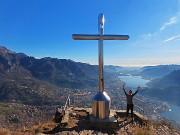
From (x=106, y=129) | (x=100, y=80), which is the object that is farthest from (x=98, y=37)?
(x=106, y=129)

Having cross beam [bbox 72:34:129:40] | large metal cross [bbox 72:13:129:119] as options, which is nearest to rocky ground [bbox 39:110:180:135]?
large metal cross [bbox 72:13:129:119]

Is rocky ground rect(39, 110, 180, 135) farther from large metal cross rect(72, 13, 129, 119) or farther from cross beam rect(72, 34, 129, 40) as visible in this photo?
cross beam rect(72, 34, 129, 40)

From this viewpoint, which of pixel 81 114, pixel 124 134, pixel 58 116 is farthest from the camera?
pixel 81 114

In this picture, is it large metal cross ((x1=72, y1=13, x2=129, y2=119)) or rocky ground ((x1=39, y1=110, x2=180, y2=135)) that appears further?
large metal cross ((x1=72, y1=13, x2=129, y2=119))

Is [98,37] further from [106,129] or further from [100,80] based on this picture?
[106,129]

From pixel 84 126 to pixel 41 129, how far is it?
2047 mm

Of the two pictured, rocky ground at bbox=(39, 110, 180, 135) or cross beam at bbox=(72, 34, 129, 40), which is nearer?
rocky ground at bbox=(39, 110, 180, 135)

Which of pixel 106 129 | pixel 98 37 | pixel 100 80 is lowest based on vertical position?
pixel 106 129

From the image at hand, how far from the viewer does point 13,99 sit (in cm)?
19400

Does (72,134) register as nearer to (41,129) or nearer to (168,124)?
(41,129)

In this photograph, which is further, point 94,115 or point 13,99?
point 13,99

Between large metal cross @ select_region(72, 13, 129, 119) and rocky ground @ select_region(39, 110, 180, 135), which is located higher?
large metal cross @ select_region(72, 13, 129, 119)

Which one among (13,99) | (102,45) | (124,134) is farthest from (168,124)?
(13,99)

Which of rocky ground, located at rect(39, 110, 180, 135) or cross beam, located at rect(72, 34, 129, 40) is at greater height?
A: cross beam, located at rect(72, 34, 129, 40)
